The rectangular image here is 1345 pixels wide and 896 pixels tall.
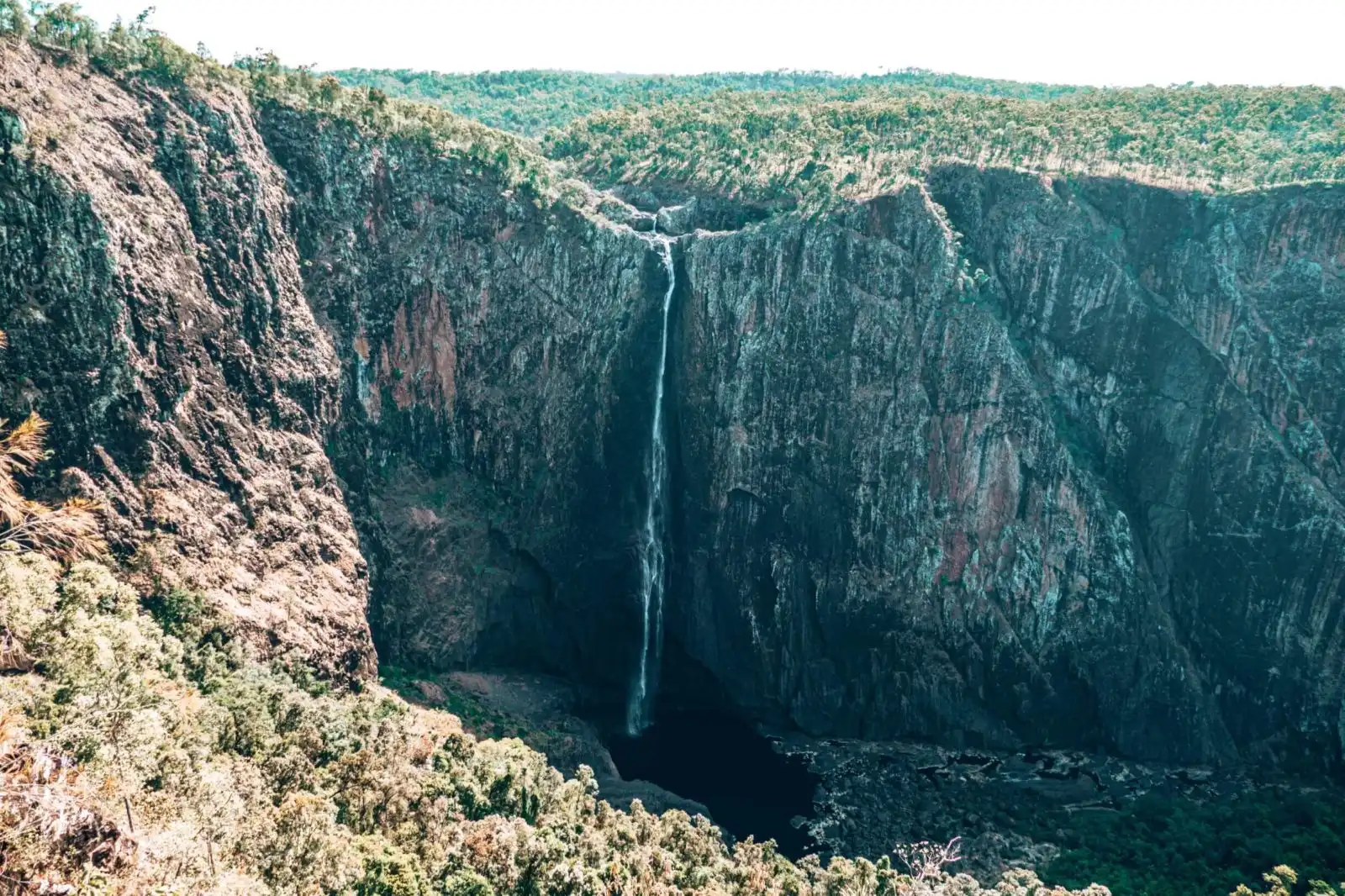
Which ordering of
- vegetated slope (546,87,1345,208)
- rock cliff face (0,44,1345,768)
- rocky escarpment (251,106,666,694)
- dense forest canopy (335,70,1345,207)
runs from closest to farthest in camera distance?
1. rock cliff face (0,44,1345,768)
2. rocky escarpment (251,106,666,694)
3. vegetated slope (546,87,1345,208)
4. dense forest canopy (335,70,1345,207)

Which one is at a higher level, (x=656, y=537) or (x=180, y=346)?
(x=180, y=346)

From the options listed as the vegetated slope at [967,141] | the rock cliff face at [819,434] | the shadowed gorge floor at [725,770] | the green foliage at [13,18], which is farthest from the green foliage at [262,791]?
the vegetated slope at [967,141]

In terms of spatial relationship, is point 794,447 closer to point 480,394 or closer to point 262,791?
point 480,394

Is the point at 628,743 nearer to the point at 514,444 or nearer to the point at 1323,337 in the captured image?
the point at 514,444

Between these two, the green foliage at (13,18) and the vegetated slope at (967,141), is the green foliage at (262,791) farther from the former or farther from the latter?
the vegetated slope at (967,141)

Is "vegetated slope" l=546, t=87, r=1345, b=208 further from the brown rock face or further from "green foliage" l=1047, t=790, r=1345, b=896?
"green foliage" l=1047, t=790, r=1345, b=896

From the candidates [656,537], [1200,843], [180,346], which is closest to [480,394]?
[656,537]

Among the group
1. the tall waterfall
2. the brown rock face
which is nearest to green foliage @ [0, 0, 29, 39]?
the brown rock face
